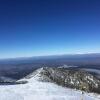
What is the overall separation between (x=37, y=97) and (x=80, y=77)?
33309 millimetres

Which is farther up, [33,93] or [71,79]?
[71,79]

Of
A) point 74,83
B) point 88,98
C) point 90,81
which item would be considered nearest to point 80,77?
point 90,81

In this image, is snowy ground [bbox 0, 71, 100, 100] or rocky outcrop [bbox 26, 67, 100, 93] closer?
snowy ground [bbox 0, 71, 100, 100]

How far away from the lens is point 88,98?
4959 centimetres

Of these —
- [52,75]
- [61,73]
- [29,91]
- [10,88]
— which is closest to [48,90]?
[29,91]

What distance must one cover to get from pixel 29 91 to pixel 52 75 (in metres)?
26.9

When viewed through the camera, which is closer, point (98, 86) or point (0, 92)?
point (0, 92)

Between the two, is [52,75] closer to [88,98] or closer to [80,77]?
[80,77]

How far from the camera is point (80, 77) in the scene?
76125 mm

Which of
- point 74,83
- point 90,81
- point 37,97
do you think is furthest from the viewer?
point 90,81

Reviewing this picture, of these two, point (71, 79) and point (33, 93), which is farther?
point (71, 79)

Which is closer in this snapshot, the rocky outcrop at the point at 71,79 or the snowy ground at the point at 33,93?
the snowy ground at the point at 33,93

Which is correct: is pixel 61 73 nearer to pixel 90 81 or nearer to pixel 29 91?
pixel 90 81

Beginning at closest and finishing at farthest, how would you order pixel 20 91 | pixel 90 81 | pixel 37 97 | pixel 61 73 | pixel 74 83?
pixel 37 97 < pixel 20 91 < pixel 74 83 < pixel 90 81 < pixel 61 73
